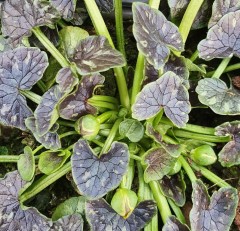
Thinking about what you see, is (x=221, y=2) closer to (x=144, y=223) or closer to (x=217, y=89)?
(x=217, y=89)

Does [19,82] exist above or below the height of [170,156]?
above

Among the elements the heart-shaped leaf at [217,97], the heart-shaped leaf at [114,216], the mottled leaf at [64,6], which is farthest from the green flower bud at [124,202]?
the mottled leaf at [64,6]

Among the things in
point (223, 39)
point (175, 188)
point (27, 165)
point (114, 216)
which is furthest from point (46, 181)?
point (223, 39)

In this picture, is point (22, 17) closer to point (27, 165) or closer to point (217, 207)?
point (27, 165)

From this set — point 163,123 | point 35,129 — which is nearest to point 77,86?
point 35,129

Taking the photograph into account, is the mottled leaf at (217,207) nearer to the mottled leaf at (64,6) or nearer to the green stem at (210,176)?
the green stem at (210,176)

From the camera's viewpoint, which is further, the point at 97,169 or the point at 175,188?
the point at 175,188

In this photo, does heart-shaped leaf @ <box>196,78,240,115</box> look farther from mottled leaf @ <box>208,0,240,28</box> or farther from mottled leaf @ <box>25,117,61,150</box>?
mottled leaf @ <box>25,117,61,150</box>
